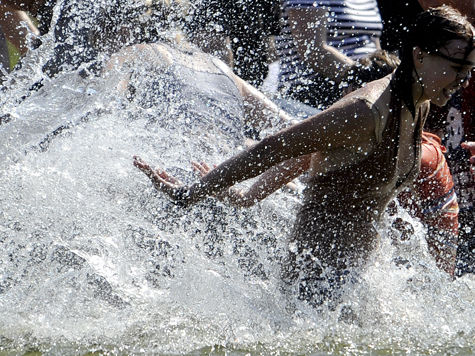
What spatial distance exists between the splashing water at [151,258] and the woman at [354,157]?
144mm

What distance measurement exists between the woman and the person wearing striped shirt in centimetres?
87

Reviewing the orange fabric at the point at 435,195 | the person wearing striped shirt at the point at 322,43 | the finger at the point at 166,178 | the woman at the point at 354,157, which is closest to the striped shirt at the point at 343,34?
the person wearing striped shirt at the point at 322,43

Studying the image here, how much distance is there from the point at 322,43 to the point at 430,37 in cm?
110

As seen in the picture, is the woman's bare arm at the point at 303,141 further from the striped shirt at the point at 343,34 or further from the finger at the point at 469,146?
the striped shirt at the point at 343,34

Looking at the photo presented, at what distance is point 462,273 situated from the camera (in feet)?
13.1

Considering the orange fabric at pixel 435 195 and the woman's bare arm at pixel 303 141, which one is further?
the orange fabric at pixel 435 195

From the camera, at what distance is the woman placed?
8.66 feet

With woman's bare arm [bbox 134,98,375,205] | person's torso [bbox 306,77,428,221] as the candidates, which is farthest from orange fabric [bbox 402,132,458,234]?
woman's bare arm [bbox 134,98,375,205]

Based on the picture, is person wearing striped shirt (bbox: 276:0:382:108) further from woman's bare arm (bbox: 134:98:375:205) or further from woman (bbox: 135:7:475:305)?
woman's bare arm (bbox: 134:98:375:205)

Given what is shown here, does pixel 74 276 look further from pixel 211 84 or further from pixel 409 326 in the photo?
pixel 409 326

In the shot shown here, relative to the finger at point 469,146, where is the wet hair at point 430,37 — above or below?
above

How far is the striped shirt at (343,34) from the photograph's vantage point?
390 centimetres

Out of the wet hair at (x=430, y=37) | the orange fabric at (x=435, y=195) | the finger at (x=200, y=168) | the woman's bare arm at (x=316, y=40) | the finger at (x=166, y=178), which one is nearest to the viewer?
the wet hair at (x=430, y=37)

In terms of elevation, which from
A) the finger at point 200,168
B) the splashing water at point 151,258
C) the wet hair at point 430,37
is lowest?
the splashing water at point 151,258
